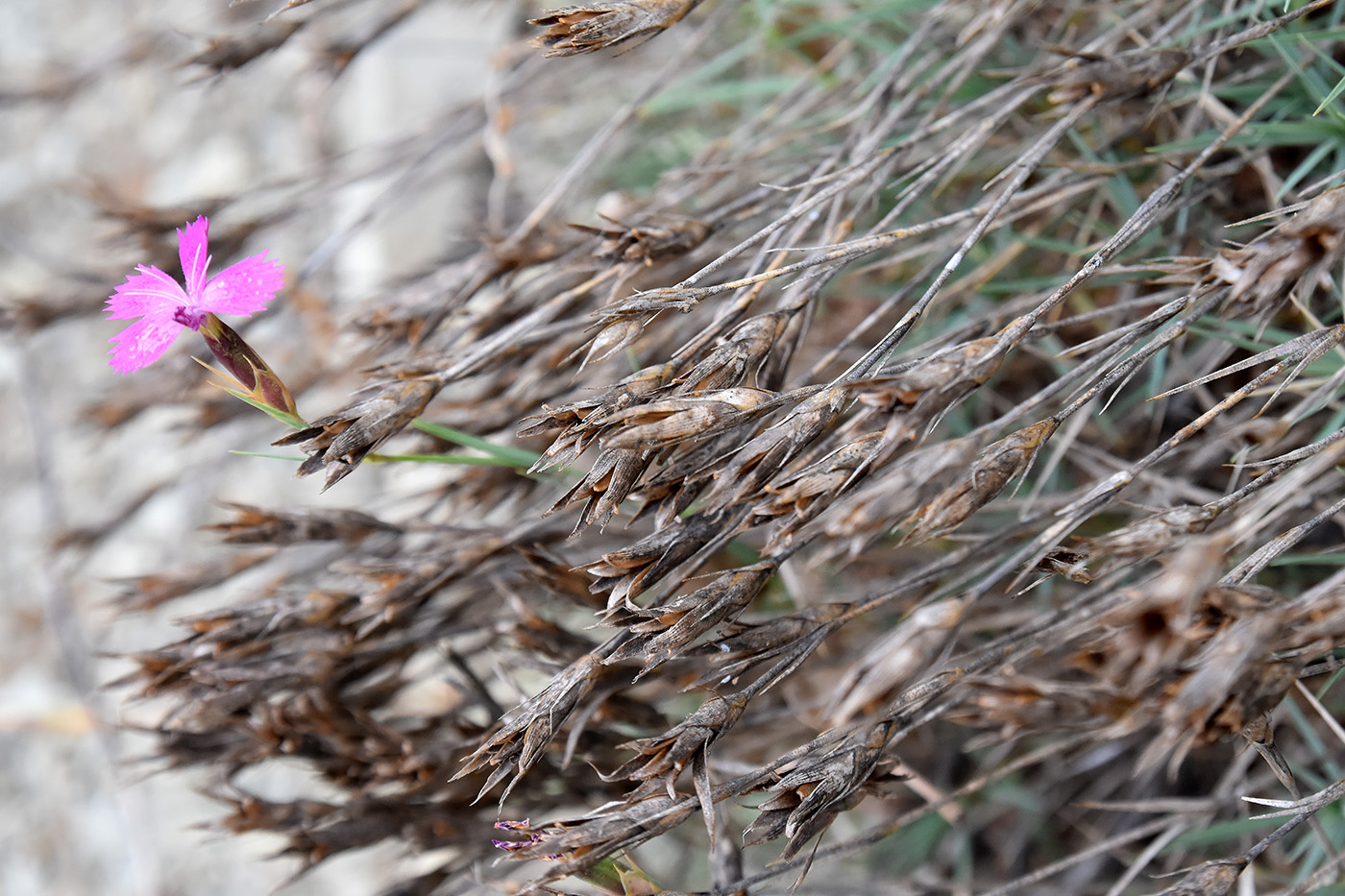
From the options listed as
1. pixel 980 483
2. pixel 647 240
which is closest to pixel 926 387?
pixel 980 483

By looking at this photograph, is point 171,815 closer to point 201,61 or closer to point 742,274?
point 201,61

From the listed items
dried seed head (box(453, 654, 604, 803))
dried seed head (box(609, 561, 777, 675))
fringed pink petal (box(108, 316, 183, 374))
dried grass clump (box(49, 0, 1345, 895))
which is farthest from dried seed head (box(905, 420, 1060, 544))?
fringed pink petal (box(108, 316, 183, 374))

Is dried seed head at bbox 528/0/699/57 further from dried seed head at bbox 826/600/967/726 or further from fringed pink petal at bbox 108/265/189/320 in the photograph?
dried seed head at bbox 826/600/967/726

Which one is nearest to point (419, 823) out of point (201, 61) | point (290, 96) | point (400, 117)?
point (201, 61)

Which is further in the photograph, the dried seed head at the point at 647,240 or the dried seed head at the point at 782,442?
the dried seed head at the point at 647,240

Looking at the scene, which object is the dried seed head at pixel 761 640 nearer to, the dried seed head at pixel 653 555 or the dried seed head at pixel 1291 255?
the dried seed head at pixel 653 555

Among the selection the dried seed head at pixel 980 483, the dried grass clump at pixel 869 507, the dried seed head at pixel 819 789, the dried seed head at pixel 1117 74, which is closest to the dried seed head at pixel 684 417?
the dried grass clump at pixel 869 507
